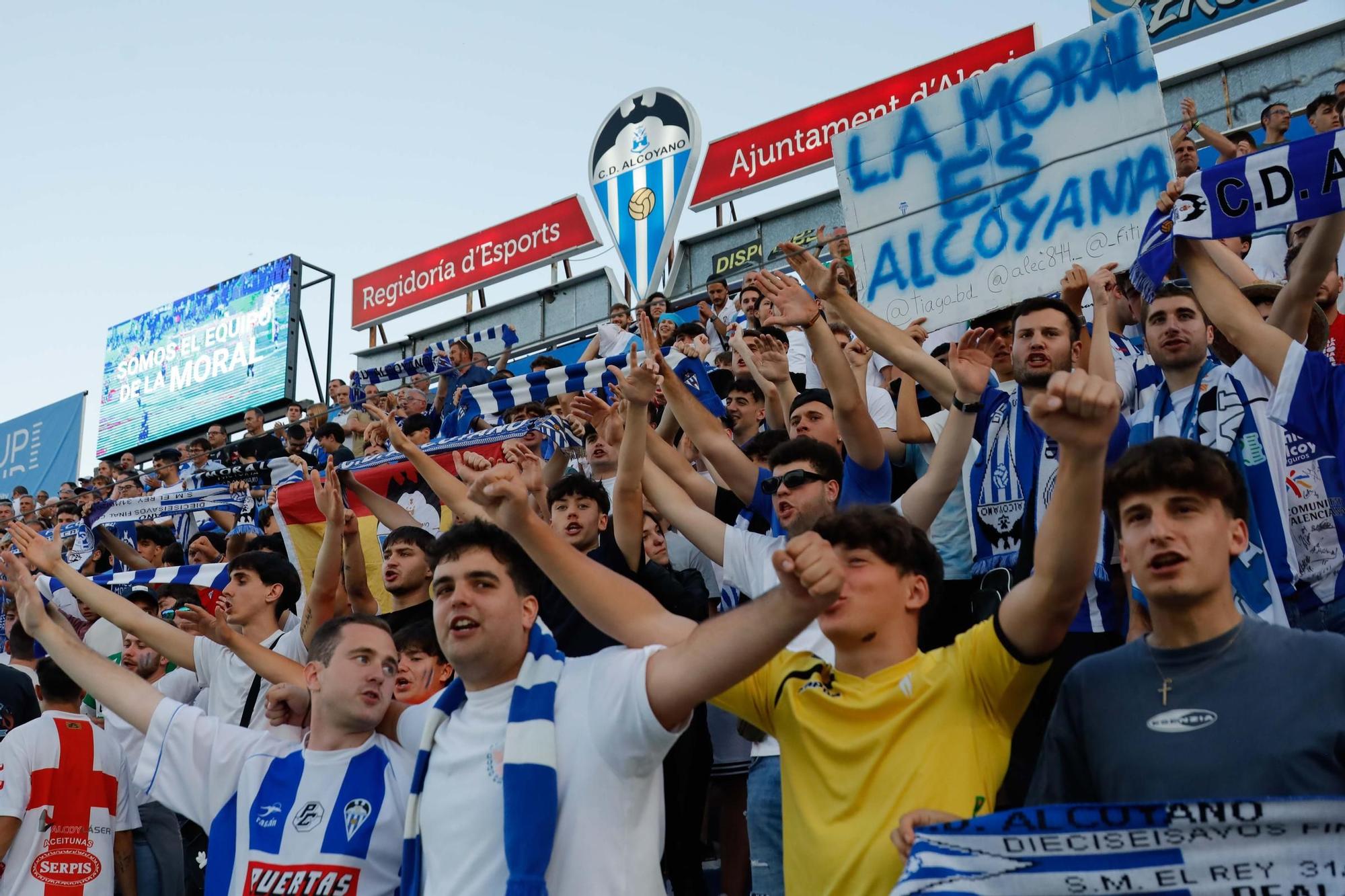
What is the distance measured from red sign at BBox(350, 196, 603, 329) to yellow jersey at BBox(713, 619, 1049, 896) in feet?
63.9

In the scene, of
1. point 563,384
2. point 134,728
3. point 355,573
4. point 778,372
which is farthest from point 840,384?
point 563,384

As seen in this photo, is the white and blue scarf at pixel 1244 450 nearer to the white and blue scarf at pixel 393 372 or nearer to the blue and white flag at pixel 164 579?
the blue and white flag at pixel 164 579

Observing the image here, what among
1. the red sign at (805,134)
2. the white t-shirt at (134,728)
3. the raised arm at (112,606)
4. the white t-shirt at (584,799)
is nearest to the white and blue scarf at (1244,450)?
the white t-shirt at (584,799)

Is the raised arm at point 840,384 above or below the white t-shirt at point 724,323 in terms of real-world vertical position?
below

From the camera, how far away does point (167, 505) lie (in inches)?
433

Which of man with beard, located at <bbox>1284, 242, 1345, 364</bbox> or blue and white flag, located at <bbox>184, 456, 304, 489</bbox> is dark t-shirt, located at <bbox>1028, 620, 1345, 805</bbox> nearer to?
man with beard, located at <bbox>1284, 242, 1345, 364</bbox>

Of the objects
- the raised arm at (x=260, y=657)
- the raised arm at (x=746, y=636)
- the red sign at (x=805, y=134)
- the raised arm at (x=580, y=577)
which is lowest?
the raised arm at (x=746, y=636)

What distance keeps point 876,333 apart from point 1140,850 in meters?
3.06

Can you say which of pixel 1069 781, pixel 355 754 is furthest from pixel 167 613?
pixel 1069 781

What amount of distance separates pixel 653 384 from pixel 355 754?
5.90 ft

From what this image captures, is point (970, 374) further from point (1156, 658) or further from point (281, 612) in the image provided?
point (281, 612)

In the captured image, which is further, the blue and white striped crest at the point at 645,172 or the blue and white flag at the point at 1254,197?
the blue and white striped crest at the point at 645,172

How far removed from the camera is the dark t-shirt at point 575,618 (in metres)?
4.93

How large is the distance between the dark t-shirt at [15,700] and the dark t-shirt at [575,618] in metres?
3.61
